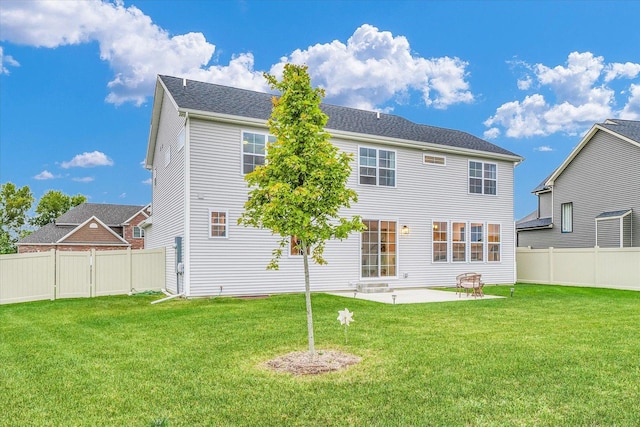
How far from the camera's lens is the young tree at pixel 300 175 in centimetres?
546

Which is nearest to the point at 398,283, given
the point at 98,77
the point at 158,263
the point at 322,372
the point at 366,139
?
the point at 366,139

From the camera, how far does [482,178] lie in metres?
17.5

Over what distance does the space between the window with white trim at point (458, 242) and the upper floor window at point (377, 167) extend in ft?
10.7

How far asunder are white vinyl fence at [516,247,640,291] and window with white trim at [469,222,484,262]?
3.46 meters

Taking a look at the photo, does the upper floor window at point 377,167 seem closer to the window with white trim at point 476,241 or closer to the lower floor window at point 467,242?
the lower floor window at point 467,242

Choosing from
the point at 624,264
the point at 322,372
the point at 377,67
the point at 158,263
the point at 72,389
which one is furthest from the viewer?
the point at 377,67

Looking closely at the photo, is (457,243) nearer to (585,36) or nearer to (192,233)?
(192,233)

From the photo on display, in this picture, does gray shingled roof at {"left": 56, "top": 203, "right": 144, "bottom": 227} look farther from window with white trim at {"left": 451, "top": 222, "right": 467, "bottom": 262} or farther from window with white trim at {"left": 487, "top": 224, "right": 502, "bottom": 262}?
window with white trim at {"left": 487, "top": 224, "right": 502, "bottom": 262}

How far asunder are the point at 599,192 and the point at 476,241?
791 centimetres

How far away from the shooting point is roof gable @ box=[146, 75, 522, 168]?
13305 millimetres

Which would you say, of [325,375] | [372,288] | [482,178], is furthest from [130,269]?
[482,178]

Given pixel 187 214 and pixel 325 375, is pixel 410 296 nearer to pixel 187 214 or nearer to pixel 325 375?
pixel 187 214

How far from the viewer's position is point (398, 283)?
15617mm

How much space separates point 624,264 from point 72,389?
1809 cm
